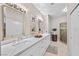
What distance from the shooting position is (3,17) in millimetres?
2584

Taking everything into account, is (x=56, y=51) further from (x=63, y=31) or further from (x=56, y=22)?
(x=56, y=22)

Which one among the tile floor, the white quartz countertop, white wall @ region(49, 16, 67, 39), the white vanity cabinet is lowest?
the tile floor

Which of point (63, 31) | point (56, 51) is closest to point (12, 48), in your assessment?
point (56, 51)

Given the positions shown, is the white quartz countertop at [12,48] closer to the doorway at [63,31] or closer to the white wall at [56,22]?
the doorway at [63,31]

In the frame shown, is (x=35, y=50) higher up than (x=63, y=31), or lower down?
lower down

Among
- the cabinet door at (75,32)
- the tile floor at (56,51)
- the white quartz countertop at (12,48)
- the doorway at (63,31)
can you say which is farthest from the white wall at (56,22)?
the white quartz countertop at (12,48)

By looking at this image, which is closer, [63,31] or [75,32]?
[75,32]

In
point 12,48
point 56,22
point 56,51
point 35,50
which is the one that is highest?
point 56,22

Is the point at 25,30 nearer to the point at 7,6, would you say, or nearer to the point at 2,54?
the point at 7,6

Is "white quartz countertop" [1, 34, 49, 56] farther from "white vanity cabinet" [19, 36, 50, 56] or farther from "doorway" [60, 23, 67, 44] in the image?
"doorway" [60, 23, 67, 44]

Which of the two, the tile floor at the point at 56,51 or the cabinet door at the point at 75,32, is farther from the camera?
the tile floor at the point at 56,51

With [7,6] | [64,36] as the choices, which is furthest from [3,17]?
[64,36]

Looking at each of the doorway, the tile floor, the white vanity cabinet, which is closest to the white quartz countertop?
the white vanity cabinet

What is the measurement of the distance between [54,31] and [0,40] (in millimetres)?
8161
